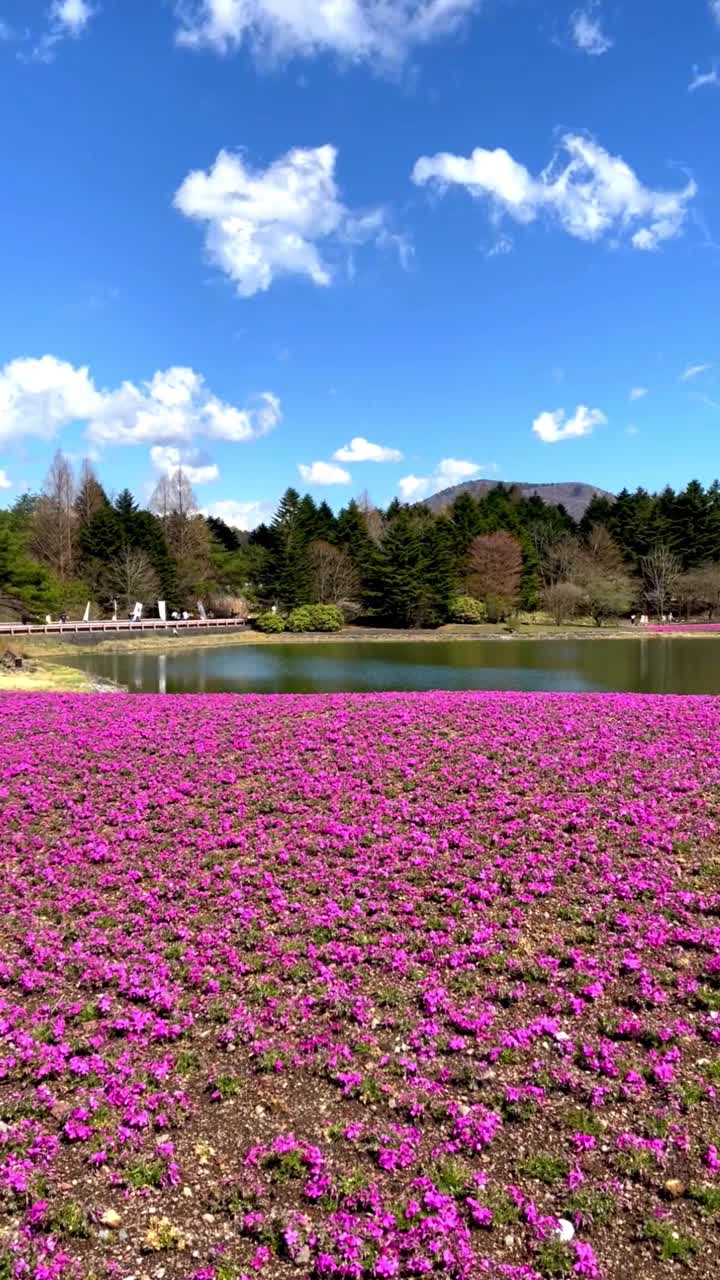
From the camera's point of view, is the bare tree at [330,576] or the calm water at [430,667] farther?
the bare tree at [330,576]

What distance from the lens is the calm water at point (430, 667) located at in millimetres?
26312

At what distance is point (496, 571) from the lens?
69062 millimetres

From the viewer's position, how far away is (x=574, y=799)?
841cm

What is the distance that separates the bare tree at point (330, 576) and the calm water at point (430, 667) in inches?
745

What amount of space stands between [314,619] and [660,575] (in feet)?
118

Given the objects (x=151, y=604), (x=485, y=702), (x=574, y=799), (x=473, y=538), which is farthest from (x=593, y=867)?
(x=473, y=538)

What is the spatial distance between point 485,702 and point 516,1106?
10.7 meters

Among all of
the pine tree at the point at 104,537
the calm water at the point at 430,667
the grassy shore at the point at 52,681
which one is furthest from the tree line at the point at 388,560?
the grassy shore at the point at 52,681

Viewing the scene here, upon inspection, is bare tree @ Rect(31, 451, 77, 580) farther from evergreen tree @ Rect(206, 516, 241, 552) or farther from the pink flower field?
the pink flower field

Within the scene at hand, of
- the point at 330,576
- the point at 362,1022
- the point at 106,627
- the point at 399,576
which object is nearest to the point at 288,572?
the point at 330,576

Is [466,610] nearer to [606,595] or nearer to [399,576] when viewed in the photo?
[399,576]

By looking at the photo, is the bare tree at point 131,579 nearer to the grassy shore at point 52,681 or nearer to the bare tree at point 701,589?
the grassy shore at point 52,681

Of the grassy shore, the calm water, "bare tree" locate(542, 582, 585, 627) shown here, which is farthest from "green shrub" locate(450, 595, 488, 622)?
the grassy shore

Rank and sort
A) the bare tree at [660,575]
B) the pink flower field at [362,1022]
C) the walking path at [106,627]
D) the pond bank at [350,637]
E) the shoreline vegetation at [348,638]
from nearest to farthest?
the pink flower field at [362,1022] → the shoreline vegetation at [348,638] → the pond bank at [350,637] → the walking path at [106,627] → the bare tree at [660,575]
